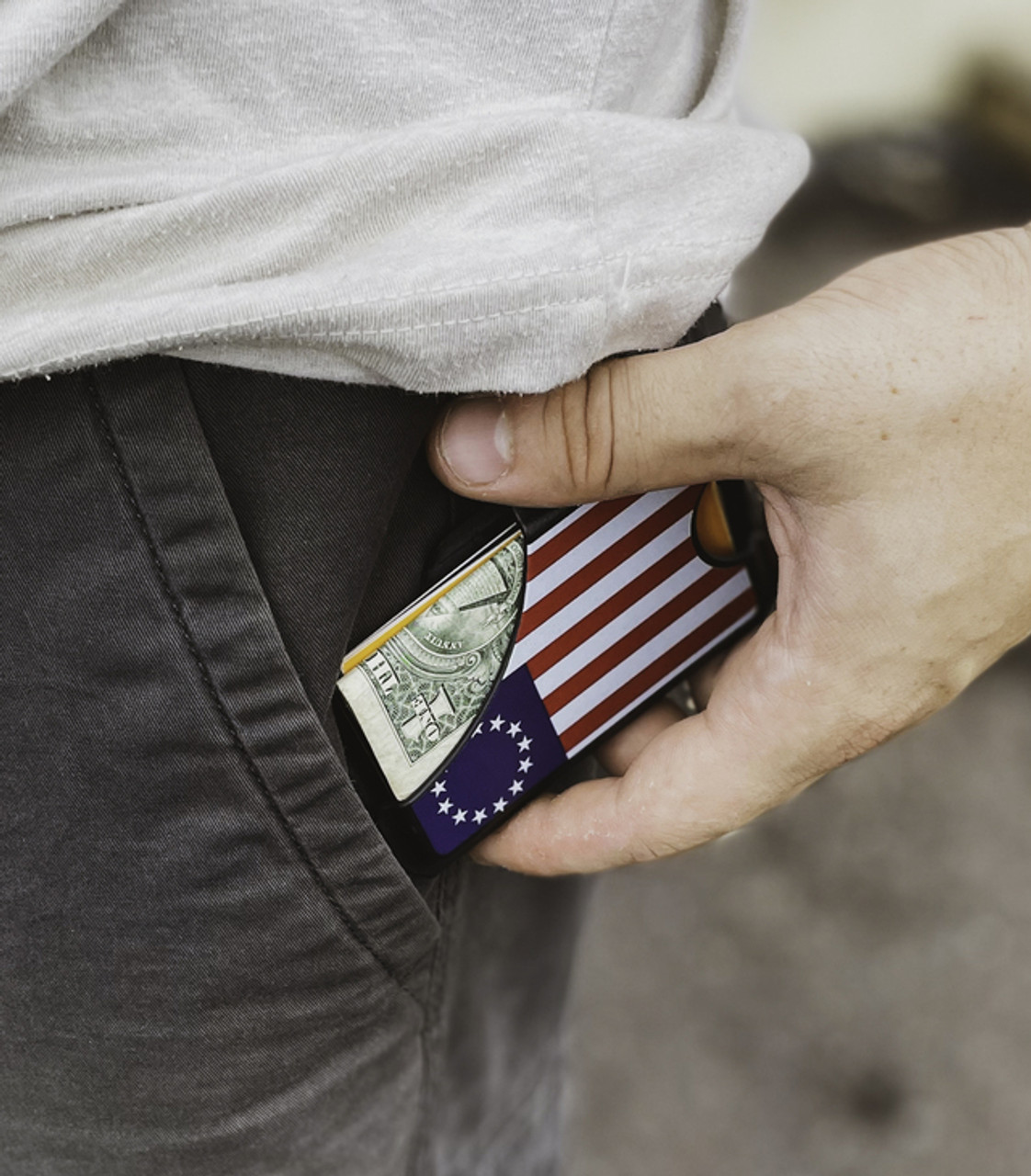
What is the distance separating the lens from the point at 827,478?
0.61 meters

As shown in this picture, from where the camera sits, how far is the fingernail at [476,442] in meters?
0.56

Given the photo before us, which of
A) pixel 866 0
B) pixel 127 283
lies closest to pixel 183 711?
pixel 127 283

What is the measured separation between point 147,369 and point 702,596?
40 cm

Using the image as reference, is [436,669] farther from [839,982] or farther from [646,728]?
[839,982]

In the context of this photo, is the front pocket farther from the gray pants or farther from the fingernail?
the fingernail

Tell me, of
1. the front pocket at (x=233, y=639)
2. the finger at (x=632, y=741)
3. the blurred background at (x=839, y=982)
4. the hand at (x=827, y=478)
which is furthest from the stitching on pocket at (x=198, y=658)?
the blurred background at (x=839, y=982)

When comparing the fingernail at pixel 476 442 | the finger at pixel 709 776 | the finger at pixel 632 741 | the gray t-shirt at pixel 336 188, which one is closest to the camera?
the gray t-shirt at pixel 336 188

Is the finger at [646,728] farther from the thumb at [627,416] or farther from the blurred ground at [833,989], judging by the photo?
the blurred ground at [833,989]

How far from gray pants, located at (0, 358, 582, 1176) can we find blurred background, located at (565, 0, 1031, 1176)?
1105mm

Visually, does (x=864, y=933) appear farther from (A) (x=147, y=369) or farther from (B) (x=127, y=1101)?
(A) (x=147, y=369)

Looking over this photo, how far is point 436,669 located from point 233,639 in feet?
0.47

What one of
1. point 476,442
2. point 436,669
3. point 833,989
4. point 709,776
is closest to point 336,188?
point 476,442

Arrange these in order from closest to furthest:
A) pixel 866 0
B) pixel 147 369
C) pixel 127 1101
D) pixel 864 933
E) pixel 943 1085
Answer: pixel 147 369, pixel 127 1101, pixel 943 1085, pixel 864 933, pixel 866 0

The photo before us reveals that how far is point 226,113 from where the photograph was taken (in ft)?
1.58
